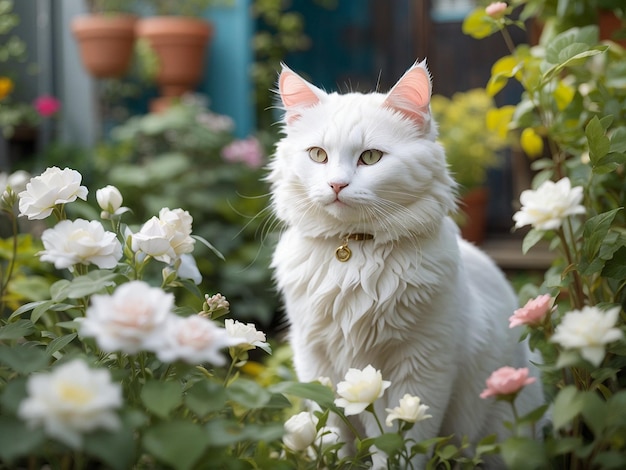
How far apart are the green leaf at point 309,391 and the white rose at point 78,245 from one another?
0.28 m

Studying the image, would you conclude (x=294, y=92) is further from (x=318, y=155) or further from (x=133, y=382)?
(x=133, y=382)

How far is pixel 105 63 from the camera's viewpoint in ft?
12.6

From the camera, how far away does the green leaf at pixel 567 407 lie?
2.61ft

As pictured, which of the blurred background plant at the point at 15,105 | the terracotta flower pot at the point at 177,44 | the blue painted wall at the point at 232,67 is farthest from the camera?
the blue painted wall at the point at 232,67

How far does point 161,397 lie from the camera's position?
0.76 m

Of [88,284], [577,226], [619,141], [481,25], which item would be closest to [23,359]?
[88,284]

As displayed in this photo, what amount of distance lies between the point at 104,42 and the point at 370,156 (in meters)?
2.91

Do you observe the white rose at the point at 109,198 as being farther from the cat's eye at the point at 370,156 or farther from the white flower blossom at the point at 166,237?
the cat's eye at the point at 370,156

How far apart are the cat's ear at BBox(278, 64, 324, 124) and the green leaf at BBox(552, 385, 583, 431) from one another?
2.39ft

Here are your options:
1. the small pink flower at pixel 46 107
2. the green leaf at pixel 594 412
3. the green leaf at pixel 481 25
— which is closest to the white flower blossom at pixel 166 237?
the green leaf at pixel 594 412

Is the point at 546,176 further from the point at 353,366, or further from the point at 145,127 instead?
the point at 145,127

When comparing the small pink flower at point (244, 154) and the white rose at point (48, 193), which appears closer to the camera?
the white rose at point (48, 193)

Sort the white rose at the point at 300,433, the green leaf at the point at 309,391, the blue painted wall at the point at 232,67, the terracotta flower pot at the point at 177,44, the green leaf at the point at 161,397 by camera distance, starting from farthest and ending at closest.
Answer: the blue painted wall at the point at 232,67, the terracotta flower pot at the point at 177,44, the white rose at the point at 300,433, the green leaf at the point at 309,391, the green leaf at the point at 161,397

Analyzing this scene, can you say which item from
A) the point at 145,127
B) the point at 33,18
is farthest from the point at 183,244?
the point at 33,18
